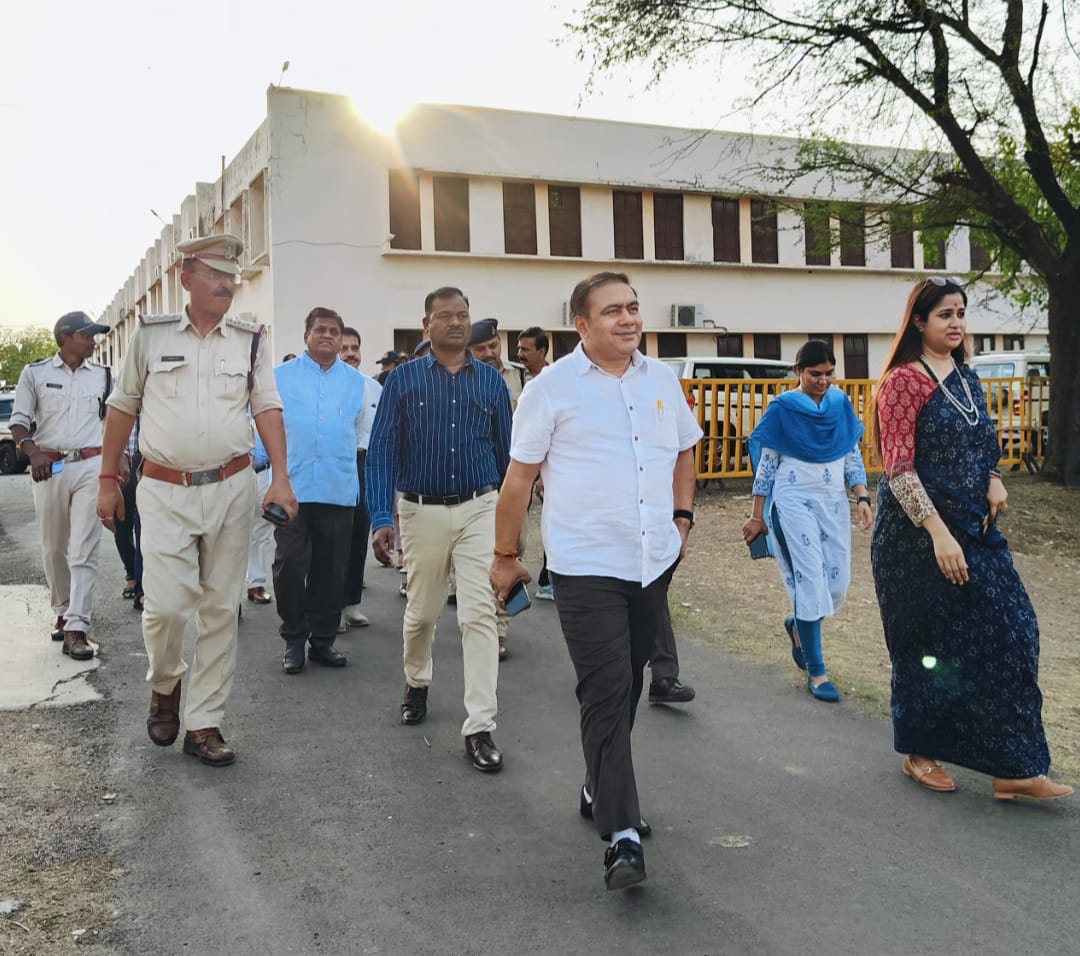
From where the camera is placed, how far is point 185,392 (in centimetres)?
496

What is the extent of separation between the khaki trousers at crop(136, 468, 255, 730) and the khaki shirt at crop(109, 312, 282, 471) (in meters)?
0.16

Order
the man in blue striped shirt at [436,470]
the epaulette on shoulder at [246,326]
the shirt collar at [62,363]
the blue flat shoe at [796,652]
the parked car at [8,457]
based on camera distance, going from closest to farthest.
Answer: the epaulette on shoulder at [246,326]
the man in blue striped shirt at [436,470]
the blue flat shoe at [796,652]
the shirt collar at [62,363]
the parked car at [8,457]

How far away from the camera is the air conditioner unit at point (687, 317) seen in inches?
1111

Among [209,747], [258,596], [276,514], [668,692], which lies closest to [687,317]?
[258,596]

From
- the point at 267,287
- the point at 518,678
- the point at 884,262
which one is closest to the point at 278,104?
the point at 267,287

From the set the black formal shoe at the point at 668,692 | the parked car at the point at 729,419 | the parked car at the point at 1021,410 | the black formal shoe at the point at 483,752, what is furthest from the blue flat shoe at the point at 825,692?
the parked car at the point at 1021,410

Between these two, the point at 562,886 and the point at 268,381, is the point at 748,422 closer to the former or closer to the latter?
the point at 268,381

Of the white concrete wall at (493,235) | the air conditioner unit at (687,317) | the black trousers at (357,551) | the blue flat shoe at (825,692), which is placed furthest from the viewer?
the air conditioner unit at (687,317)

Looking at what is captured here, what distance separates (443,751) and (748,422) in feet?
39.0

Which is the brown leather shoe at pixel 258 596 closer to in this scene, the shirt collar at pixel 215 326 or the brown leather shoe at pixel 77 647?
the brown leather shoe at pixel 77 647

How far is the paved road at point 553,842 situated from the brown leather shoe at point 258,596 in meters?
2.67

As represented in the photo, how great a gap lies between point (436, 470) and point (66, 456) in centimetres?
316

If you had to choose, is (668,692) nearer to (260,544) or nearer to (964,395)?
(964,395)

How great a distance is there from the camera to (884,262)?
31766 millimetres
